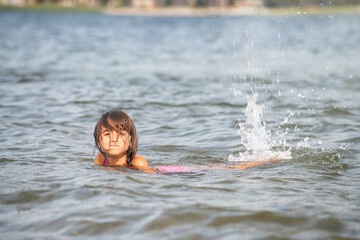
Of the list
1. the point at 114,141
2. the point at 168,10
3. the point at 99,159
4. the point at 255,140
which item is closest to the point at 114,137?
the point at 114,141

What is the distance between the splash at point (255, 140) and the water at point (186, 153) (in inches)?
0.9

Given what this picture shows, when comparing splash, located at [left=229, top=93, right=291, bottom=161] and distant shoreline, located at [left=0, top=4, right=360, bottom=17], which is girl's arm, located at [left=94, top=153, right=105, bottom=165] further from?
distant shoreline, located at [left=0, top=4, right=360, bottom=17]

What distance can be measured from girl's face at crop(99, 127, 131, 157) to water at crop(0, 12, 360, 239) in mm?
213

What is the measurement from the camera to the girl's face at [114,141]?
5.01m

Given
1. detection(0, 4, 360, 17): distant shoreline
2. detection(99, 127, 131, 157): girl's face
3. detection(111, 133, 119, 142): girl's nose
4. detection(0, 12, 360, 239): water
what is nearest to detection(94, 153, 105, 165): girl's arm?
detection(0, 12, 360, 239): water

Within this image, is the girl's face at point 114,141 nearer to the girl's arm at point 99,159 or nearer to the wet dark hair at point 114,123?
the wet dark hair at point 114,123

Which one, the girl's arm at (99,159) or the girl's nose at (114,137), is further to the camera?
the girl's arm at (99,159)

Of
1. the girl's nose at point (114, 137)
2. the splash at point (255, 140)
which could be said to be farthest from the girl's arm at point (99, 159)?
the splash at point (255, 140)

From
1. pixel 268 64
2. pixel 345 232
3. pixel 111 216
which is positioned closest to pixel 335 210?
pixel 345 232

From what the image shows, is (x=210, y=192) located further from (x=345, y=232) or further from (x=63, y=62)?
(x=63, y=62)

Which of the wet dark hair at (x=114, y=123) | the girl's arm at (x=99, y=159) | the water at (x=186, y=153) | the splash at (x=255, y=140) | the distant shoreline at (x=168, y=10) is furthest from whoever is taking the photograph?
the distant shoreline at (x=168, y=10)

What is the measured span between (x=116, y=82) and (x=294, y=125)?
5.76 m

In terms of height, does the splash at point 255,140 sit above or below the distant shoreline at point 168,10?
below

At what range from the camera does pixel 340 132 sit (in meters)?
7.45
